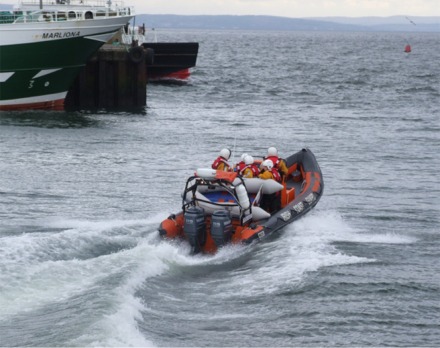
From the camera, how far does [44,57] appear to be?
3825cm

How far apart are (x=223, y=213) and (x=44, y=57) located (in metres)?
23.2

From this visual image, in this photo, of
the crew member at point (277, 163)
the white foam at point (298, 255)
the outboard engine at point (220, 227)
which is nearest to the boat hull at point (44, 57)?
the crew member at point (277, 163)

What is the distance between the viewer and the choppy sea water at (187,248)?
13523mm

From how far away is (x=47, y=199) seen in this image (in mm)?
22625

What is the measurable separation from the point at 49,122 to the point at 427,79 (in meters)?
36.5

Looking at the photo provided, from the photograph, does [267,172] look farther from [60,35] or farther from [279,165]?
[60,35]

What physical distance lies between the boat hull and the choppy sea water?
1063mm

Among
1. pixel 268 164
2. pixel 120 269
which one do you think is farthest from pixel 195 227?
pixel 268 164

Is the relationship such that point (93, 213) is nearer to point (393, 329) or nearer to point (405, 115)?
point (393, 329)

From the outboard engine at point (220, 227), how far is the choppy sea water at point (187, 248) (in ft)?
0.94

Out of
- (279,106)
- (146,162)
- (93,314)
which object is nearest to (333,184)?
(146,162)

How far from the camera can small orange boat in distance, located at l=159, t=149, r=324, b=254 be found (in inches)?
667

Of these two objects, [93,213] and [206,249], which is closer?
[206,249]

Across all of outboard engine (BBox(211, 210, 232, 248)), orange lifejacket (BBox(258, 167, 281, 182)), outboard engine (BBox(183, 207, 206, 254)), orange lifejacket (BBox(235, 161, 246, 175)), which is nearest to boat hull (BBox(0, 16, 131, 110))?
orange lifejacket (BBox(235, 161, 246, 175))
